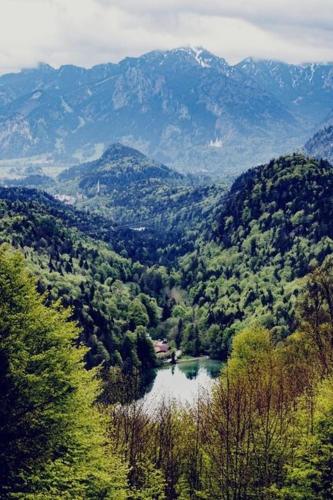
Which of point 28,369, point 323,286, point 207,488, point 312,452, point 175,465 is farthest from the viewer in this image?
point 323,286

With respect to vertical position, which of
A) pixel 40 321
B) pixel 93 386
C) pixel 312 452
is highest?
pixel 40 321

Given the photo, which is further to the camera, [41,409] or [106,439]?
[106,439]

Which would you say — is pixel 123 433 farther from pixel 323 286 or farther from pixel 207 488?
pixel 323 286

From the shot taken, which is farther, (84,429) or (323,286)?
(323,286)

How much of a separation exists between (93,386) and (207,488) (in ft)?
46.0

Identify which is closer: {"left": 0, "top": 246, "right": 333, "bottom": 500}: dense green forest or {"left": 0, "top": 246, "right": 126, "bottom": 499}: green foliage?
{"left": 0, "top": 246, "right": 126, "bottom": 499}: green foliage

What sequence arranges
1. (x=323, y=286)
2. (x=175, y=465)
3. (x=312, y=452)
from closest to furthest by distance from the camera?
(x=312, y=452) → (x=175, y=465) → (x=323, y=286)

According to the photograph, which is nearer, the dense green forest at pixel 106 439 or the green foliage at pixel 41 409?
the green foliage at pixel 41 409

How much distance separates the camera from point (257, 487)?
2277 inches

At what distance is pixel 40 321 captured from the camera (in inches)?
2056

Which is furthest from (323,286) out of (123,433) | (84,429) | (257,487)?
(84,429)

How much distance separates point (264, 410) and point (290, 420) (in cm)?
248

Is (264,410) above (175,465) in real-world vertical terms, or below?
above

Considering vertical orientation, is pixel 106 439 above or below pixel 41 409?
below
